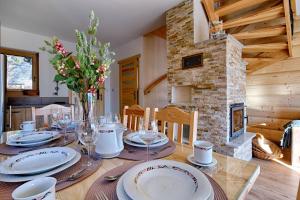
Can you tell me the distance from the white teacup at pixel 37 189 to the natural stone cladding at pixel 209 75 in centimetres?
227

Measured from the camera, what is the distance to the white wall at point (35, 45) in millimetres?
3434

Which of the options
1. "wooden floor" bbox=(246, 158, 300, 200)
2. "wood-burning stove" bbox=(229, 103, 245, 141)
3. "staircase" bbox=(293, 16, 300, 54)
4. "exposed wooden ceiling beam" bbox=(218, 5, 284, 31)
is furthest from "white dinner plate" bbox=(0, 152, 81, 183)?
Answer: "staircase" bbox=(293, 16, 300, 54)

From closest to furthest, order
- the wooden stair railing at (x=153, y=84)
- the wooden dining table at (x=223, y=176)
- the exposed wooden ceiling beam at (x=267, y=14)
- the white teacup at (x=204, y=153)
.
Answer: the wooden dining table at (x=223, y=176) → the white teacup at (x=204, y=153) → the exposed wooden ceiling beam at (x=267, y=14) → the wooden stair railing at (x=153, y=84)

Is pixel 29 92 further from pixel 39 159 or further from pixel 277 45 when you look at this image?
pixel 277 45

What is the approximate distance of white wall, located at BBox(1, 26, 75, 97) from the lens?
11.3 ft

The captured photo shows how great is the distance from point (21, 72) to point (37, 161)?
3.88 metres

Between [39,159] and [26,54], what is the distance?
4.00m

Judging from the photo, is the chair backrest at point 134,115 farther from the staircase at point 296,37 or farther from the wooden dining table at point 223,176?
the staircase at point 296,37

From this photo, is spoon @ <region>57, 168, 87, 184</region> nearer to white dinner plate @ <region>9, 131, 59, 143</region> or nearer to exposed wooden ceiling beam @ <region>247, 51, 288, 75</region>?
white dinner plate @ <region>9, 131, 59, 143</region>

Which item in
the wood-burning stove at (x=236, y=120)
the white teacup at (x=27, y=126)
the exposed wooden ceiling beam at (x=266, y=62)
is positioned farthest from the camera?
the exposed wooden ceiling beam at (x=266, y=62)

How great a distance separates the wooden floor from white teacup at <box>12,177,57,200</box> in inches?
75.1

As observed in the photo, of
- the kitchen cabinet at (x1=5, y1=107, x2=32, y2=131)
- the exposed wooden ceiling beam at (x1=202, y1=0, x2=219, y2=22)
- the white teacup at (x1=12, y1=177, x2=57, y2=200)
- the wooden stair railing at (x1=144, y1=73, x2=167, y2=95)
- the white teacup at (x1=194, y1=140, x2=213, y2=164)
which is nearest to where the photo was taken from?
the white teacup at (x1=12, y1=177, x2=57, y2=200)

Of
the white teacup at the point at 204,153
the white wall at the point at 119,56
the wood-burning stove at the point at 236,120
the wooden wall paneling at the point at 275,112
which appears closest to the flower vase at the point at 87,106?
the white teacup at the point at 204,153

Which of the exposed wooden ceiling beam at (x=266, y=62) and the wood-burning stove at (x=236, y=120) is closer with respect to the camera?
the wood-burning stove at (x=236, y=120)
